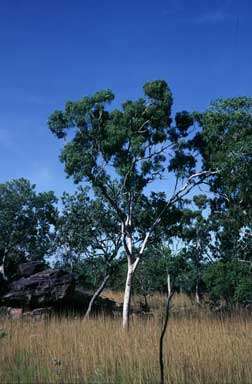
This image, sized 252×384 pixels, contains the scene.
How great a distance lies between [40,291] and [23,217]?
5.85 m

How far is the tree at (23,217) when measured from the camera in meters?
22.8

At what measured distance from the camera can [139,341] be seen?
7.50 metres

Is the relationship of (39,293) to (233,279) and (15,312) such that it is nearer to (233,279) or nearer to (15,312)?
(15,312)

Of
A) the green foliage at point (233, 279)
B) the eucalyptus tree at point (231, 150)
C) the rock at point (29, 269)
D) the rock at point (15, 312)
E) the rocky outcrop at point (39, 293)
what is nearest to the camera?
the eucalyptus tree at point (231, 150)

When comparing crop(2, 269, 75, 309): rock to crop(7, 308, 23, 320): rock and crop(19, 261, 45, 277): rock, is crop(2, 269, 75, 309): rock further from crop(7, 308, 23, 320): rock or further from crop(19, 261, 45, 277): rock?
crop(19, 261, 45, 277): rock

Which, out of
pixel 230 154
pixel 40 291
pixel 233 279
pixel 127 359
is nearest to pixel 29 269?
pixel 40 291

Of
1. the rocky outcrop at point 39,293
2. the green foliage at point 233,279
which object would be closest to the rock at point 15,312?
the rocky outcrop at point 39,293

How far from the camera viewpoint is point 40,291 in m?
18.5

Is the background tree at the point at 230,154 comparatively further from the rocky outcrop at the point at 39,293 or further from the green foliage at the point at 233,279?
the rocky outcrop at the point at 39,293

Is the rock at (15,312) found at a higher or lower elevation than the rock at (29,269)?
lower

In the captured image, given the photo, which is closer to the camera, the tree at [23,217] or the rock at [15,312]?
the rock at [15,312]

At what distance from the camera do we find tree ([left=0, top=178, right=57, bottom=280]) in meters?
22.8

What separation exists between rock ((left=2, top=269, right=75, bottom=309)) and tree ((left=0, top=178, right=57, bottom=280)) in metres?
4.03

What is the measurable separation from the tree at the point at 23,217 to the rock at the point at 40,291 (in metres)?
4.03
